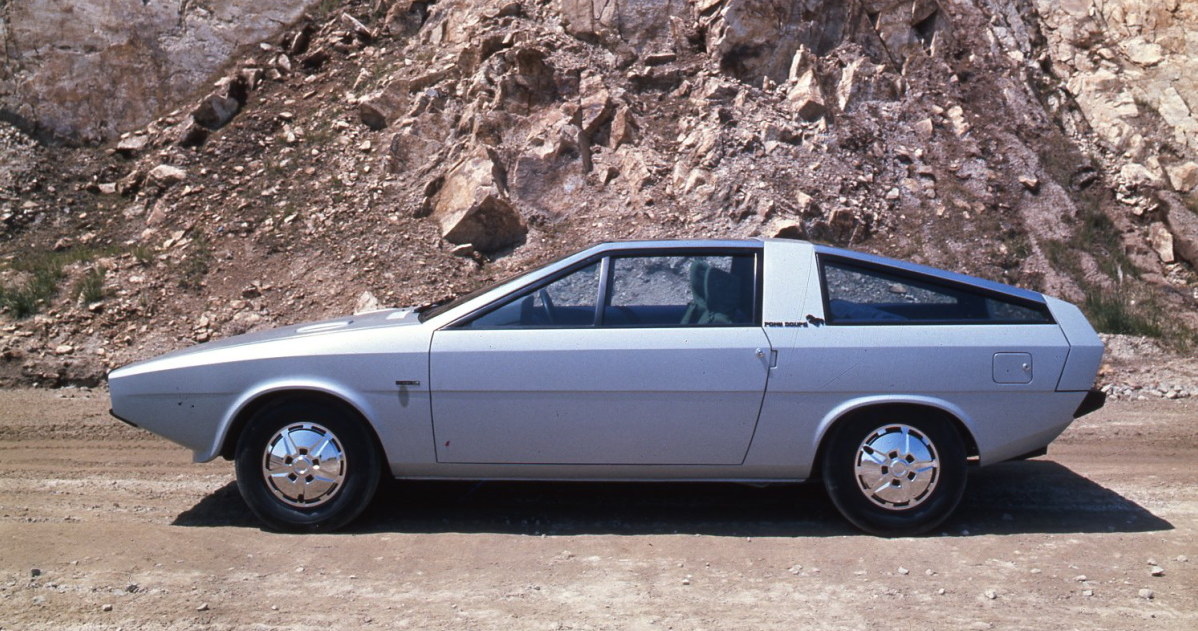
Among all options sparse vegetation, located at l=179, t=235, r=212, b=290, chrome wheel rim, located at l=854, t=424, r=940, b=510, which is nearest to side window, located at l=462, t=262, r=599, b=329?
chrome wheel rim, located at l=854, t=424, r=940, b=510

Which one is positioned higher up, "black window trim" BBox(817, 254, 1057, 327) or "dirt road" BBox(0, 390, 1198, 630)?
→ "black window trim" BBox(817, 254, 1057, 327)

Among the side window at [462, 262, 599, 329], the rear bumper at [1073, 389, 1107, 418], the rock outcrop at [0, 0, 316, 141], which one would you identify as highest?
the rock outcrop at [0, 0, 316, 141]

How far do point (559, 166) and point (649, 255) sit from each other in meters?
7.02

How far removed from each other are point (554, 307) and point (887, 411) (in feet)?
5.63

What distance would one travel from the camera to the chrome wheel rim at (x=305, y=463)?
5.11 m

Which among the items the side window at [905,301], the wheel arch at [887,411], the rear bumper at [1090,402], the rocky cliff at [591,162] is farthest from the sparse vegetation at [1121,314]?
Answer: the wheel arch at [887,411]

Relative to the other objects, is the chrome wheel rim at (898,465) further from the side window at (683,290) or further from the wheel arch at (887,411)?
the side window at (683,290)

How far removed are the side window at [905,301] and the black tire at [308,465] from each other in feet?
8.00

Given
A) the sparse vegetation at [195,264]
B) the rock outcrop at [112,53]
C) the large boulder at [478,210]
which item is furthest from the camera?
the rock outcrop at [112,53]

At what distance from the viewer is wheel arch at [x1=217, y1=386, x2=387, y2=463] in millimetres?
5094

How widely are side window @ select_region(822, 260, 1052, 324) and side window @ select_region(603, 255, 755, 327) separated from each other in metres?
0.44

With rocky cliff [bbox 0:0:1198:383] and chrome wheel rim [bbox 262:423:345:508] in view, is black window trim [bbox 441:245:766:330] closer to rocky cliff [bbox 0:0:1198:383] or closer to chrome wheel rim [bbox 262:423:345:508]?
chrome wheel rim [bbox 262:423:345:508]

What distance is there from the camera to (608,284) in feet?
17.1

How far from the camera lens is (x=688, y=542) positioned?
5.09m
